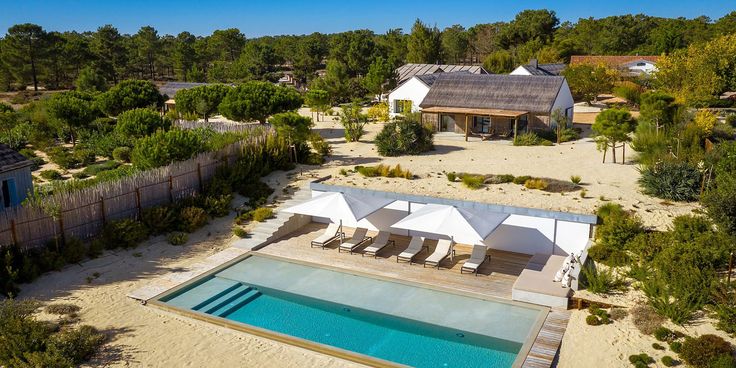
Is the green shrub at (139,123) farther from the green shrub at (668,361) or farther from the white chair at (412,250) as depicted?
the green shrub at (668,361)

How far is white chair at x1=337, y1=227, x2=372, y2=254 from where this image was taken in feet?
63.7

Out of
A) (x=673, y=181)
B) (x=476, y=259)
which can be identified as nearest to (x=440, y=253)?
(x=476, y=259)

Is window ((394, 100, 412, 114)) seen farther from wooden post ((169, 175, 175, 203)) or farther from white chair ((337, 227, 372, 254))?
wooden post ((169, 175, 175, 203))

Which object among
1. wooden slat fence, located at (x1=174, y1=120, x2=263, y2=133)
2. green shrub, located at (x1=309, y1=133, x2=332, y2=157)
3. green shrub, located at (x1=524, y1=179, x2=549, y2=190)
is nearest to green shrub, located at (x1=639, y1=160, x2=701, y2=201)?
green shrub, located at (x1=524, y1=179, x2=549, y2=190)

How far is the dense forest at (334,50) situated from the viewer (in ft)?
235

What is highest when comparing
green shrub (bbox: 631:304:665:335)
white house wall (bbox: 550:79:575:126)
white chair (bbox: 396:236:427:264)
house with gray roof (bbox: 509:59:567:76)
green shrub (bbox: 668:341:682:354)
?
house with gray roof (bbox: 509:59:567:76)

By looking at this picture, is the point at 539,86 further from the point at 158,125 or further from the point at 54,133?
the point at 54,133

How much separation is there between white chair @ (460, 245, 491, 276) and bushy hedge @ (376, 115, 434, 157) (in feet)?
42.2

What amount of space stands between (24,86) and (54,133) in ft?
145

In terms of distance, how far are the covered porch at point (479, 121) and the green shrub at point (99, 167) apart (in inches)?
760

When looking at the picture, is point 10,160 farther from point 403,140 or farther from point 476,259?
point 403,140

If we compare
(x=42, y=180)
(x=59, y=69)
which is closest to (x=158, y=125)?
(x=42, y=180)

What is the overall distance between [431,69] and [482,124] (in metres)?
20.2

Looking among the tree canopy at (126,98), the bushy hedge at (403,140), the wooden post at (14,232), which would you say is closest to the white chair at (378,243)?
the wooden post at (14,232)
